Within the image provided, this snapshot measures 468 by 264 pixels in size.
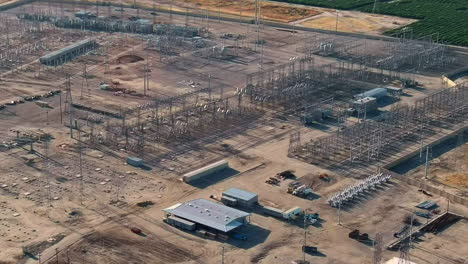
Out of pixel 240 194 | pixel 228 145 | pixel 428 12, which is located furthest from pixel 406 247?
pixel 428 12

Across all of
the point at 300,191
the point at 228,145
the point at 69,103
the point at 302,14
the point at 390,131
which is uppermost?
the point at 302,14

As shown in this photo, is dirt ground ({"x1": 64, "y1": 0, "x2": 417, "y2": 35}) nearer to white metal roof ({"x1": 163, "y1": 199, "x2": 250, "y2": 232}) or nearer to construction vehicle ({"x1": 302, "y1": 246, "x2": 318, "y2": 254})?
white metal roof ({"x1": 163, "y1": 199, "x2": 250, "y2": 232})

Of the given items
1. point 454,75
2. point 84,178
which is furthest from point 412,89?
Result: point 84,178

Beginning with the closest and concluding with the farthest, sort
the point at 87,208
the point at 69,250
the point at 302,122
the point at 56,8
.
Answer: the point at 69,250 < the point at 87,208 < the point at 302,122 < the point at 56,8

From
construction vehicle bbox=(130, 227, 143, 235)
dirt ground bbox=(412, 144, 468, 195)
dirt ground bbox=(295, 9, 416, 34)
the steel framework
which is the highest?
dirt ground bbox=(295, 9, 416, 34)

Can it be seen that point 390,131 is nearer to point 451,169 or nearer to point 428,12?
point 451,169

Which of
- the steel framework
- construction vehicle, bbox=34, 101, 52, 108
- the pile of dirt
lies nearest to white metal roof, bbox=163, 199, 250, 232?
the steel framework

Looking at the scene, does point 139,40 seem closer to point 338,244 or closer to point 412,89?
point 412,89
